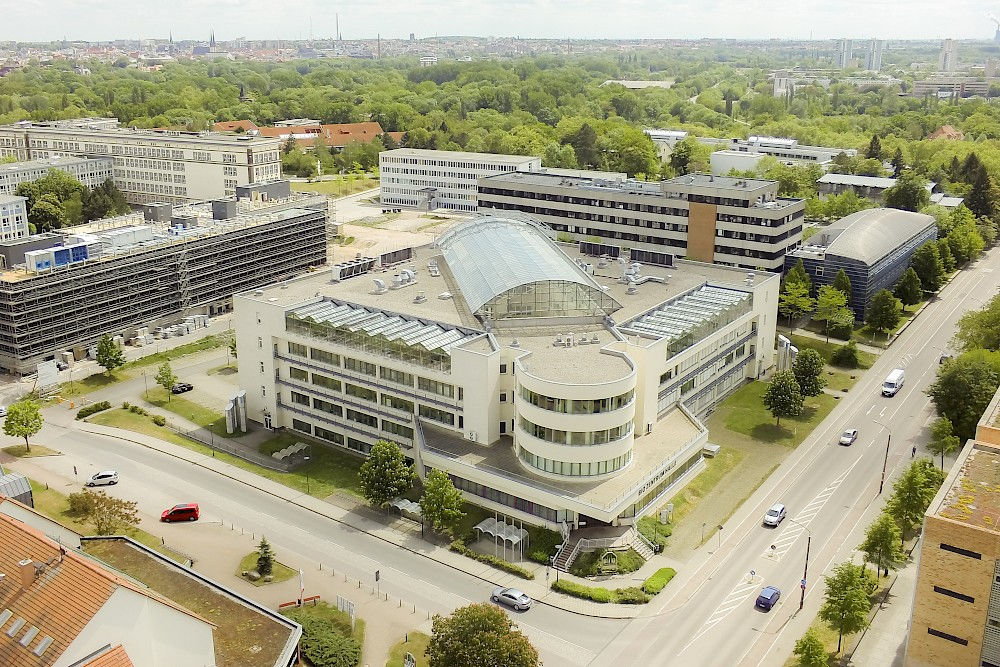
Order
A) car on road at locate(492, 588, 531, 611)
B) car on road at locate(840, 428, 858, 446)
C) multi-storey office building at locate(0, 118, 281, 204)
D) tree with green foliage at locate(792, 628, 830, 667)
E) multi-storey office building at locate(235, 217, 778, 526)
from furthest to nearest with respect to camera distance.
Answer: multi-storey office building at locate(0, 118, 281, 204)
car on road at locate(840, 428, 858, 446)
multi-storey office building at locate(235, 217, 778, 526)
car on road at locate(492, 588, 531, 611)
tree with green foliage at locate(792, 628, 830, 667)

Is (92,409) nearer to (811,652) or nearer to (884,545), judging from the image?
(811,652)


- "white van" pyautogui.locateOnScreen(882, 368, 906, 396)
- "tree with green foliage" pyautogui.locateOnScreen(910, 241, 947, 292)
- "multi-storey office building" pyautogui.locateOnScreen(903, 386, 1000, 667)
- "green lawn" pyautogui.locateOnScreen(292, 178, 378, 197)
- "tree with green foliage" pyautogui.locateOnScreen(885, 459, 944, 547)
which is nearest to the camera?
"multi-storey office building" pyautogui.locateOnScreen(903, 386, 1000, 667)

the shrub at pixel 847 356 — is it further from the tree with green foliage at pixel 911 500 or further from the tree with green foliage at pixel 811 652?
the tree with green foliage at pixel 811 652

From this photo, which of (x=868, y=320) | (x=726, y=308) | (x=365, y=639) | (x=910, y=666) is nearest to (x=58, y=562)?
(x=365, y=639)

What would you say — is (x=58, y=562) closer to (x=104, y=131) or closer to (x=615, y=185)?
(x=615, y=185)

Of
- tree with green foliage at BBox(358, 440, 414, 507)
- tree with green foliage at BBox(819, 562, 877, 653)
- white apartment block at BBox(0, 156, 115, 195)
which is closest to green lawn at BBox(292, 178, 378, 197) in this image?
white apartment block at BBox(0, 156, 115, 195)

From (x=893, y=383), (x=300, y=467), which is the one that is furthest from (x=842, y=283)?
(x=300, y=467)

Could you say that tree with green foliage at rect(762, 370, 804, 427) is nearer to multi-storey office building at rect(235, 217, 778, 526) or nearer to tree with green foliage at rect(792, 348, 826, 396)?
tree with green foliage at rect(792, 348, 826, 396)
